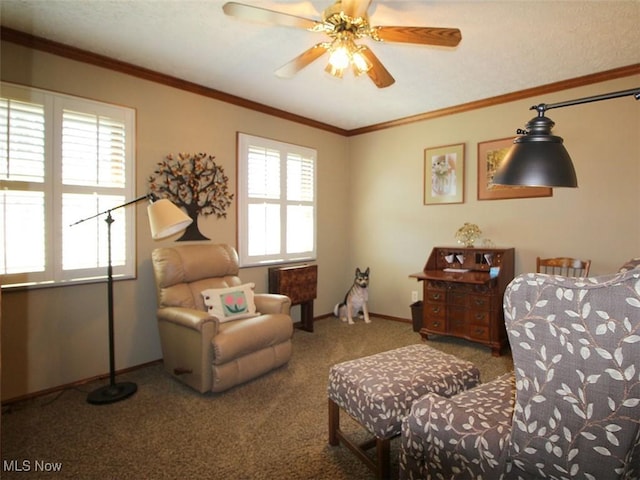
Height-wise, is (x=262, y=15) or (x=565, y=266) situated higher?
(x=262, y=15)

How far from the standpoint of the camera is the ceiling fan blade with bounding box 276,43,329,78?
2.24m

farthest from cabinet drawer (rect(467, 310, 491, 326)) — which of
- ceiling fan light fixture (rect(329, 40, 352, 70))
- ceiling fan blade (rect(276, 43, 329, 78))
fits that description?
ceiling fan blade (rect(276, 43, 329, 78))

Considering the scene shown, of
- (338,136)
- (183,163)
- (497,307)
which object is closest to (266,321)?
(183,163)

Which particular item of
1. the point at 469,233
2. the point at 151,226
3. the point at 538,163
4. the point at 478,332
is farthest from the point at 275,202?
the point at 538,163

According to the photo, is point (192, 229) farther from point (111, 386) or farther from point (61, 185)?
point (111, 386)

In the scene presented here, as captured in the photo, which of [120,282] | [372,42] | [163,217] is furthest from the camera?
[120,282]

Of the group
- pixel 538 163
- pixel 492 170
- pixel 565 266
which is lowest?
pixel 565 266

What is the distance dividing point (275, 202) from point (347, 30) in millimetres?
2471

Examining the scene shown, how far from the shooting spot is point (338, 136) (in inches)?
203

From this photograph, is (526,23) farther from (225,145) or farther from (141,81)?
(141,81)

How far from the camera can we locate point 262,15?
1.92 meters

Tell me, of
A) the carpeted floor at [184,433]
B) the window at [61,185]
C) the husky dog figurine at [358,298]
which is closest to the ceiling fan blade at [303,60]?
the window at [61,185]

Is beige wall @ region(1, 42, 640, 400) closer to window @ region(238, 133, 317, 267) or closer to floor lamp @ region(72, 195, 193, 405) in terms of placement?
window @ region(238, 133, 317, 267)

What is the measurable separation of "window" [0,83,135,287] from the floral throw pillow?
749 millimetres
